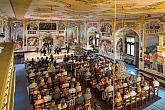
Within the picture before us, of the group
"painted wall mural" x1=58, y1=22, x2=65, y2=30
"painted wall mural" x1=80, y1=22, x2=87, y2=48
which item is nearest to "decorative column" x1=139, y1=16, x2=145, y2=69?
"painted wall mural" x1=80, y1=22, x2=87, y2=48

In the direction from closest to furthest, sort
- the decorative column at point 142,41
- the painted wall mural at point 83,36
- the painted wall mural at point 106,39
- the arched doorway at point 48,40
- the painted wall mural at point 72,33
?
the decorative column at point 142,41
the painted wall mural at point 106,39
the arched doorway at point 48,40
the painted wall mural at point 83,36
the painted wall mural at point 72,33

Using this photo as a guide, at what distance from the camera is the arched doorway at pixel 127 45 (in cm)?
1883

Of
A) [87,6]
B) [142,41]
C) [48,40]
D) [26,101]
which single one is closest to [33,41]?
[48,40]

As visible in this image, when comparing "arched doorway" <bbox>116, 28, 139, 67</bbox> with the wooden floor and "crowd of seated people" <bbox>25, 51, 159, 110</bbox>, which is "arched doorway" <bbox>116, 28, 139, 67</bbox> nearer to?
"crowd of seated people" <bbox>25, 51, 159, 110</bbox>

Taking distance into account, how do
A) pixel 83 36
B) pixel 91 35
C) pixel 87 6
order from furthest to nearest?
pixel 83 36 → pixel 91 35 → pixel 87 6

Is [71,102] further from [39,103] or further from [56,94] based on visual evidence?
[39,103]

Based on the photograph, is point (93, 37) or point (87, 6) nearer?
point (87, 6)

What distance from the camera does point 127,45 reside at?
66.6 ft

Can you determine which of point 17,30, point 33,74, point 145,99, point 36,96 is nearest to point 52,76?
point 33,74

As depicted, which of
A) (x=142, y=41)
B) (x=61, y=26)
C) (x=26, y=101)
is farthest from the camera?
(x=61, y=26)

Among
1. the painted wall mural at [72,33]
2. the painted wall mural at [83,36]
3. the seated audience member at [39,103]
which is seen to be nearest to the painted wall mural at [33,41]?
the painted wall mural at [72,33]

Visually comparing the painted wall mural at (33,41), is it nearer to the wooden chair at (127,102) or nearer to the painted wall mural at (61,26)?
the painted wall mural at (61,26)

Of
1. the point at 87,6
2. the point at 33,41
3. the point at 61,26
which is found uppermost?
the point at 61,26

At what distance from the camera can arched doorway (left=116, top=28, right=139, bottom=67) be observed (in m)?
18.8
